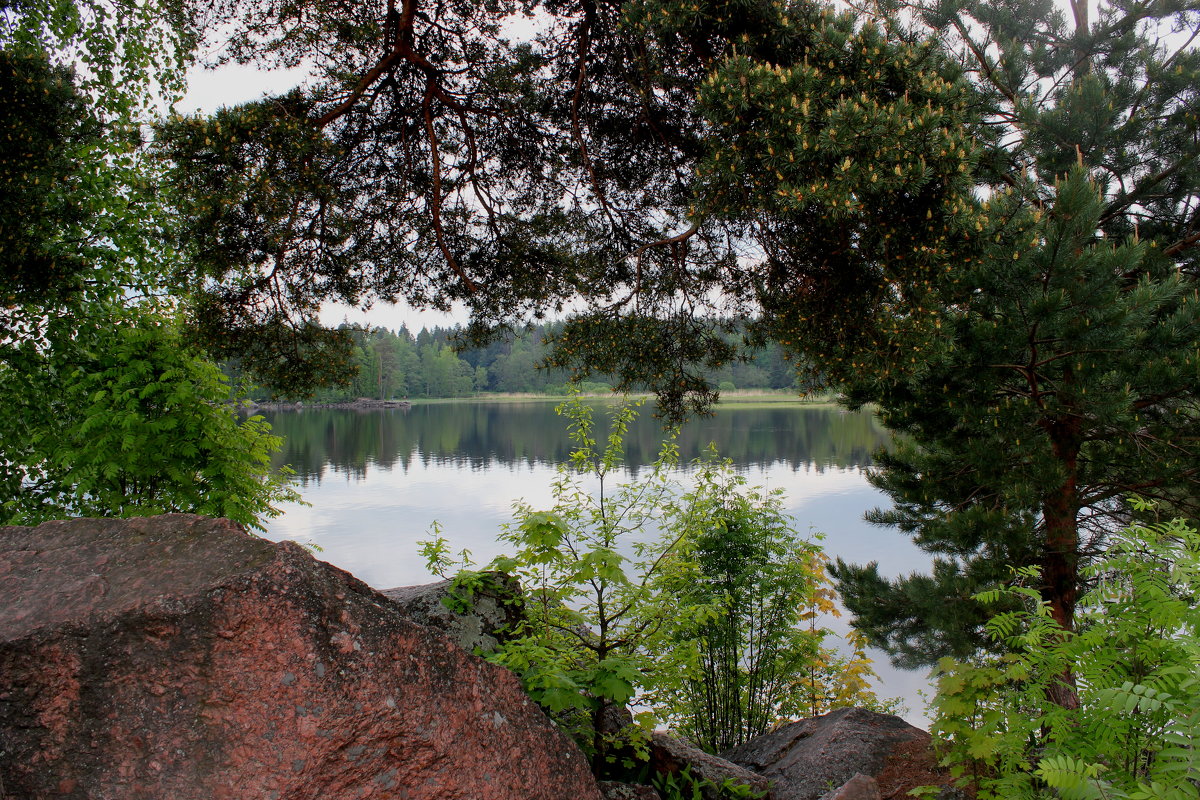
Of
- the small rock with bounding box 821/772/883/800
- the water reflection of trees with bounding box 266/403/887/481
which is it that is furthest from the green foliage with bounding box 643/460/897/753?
the water reflection of trees with bounding box 266/403/887/481

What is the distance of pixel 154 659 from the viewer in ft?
7.49

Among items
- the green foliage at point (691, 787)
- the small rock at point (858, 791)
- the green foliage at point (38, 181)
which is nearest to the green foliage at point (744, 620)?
the green foliage at point (691, 787)

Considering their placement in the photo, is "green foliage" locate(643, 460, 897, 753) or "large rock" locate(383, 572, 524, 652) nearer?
"large rock" locate(383, 572, 524, 652)

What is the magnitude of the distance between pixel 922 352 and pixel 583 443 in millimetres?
2494

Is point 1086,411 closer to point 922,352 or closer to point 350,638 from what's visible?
point 922,352

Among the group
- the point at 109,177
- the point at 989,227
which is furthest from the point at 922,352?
the point at 109,177

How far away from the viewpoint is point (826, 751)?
15.6 ft

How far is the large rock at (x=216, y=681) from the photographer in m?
2.21

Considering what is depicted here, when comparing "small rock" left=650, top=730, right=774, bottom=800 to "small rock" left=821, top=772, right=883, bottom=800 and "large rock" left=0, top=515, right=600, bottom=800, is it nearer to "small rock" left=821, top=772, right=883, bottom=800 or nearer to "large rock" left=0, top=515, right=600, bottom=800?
"small rock" left=821, top=772, right=883, bottom=800

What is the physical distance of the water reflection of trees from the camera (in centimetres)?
2445

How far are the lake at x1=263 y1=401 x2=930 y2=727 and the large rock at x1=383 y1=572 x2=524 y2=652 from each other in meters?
1.62

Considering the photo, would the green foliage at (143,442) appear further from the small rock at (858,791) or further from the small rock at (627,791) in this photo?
the small rock at (858,791)

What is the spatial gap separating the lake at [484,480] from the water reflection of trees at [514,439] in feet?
0.30

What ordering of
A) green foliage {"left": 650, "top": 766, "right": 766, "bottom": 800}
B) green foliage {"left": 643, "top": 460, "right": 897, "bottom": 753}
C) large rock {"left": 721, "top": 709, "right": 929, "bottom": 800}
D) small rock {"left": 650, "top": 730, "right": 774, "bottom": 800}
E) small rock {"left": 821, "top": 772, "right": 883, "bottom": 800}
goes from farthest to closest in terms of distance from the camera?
green foliage {"left": 643, "top": 460, "right": 897, "bottom": 753}
large rock {"left": 721, "top": 709, "right": 929, "bottom": 800}
small rock {"left": 650, "top": 730, "right": 774, "bottom": 800}
green foliage {"left": 650, "top": 766, "right": 766, "bottom": 800}
small rock {"left": 821, "top": 772, "right": 883, "bottom": 800}
